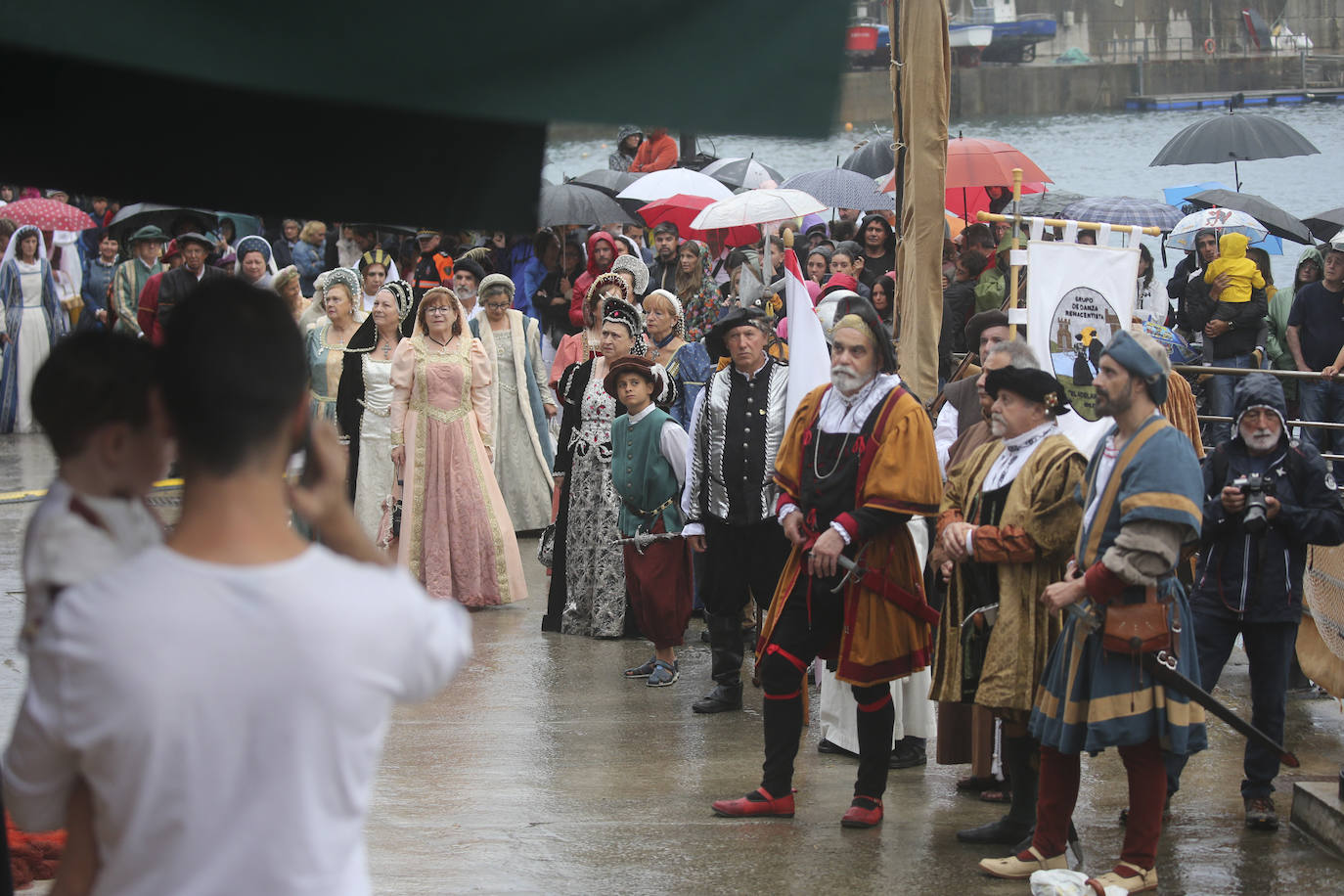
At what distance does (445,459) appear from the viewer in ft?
30.1

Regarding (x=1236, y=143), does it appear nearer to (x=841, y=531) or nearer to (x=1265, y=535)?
(x=1265, y=535)

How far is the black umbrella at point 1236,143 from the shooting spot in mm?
15766

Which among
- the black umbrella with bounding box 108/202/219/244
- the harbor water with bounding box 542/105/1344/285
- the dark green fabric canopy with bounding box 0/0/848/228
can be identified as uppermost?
the harbor water with bounding box 542/105/1344/285

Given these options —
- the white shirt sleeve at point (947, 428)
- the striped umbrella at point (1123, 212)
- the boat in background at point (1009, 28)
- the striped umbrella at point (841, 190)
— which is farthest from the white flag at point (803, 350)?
the boat in background at point (1009, 28)

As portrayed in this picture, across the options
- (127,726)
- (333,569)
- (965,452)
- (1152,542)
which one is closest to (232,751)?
(127,726)

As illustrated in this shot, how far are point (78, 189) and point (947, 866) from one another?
367 cm

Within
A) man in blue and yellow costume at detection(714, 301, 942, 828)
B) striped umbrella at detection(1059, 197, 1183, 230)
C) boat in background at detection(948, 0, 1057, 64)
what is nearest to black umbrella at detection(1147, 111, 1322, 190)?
striped umbrella at detection(1059, 197, 1183, 230)

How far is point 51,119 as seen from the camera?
2.47 meters

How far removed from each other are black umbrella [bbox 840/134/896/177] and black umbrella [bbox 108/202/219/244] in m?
7.55

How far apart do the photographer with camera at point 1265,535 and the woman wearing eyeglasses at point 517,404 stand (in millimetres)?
5863

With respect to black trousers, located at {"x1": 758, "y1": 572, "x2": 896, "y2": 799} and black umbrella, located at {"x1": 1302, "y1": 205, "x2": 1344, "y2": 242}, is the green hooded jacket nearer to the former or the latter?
black umbrella, located at {"x1": 1302, "y1": 205, "x2": 1344, "y2": 242}

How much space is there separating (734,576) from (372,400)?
3.69 meters

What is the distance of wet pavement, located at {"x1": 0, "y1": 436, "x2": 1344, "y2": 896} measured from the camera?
4.98 m

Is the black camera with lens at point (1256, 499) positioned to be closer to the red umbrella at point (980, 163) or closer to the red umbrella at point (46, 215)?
the red umbrella at point (980, 163)
